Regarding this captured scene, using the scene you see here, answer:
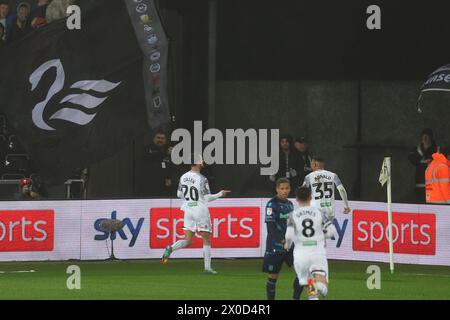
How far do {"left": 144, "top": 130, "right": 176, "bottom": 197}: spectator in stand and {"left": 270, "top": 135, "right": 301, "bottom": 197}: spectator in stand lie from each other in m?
2.36

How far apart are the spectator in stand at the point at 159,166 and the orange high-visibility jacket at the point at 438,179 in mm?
5433

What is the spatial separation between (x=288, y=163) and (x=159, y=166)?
275 cm

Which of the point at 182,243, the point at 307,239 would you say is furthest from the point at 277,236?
the point at 182,243

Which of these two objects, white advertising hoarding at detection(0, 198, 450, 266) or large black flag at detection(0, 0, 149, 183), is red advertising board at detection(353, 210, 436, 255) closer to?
white advertising hoarding at detection(0, 198, 450, 266)

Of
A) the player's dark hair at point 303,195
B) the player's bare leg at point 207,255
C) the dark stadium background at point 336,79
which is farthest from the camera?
the dark stadium background at point 336,79

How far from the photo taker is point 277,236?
22875mm

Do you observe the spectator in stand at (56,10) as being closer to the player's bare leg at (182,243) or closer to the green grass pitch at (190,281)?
the green grass pitch at (190,281)

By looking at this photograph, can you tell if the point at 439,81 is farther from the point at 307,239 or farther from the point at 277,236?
the point at 307,239

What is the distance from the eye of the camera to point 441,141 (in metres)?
36.2

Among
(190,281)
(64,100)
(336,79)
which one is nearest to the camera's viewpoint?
(190,281)

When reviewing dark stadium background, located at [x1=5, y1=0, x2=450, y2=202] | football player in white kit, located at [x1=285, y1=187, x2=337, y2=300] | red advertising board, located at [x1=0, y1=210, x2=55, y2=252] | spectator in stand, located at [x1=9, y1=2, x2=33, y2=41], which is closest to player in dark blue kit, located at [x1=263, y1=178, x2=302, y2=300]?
football player in white kit, located at [x1=285, y1=187, x2=337, y2=300]

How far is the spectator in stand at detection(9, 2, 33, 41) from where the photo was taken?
104 feet

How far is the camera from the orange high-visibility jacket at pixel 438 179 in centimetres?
3062

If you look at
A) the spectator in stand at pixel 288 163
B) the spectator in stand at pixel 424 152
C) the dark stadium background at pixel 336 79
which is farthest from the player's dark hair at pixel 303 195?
the dark stadium background at pixel 336 79
